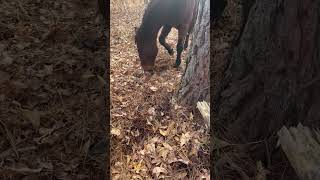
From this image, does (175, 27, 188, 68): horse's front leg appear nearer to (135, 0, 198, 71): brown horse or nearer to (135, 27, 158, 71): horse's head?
(135, 0, 198, 71): brown horse

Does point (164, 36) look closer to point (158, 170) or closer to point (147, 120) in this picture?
point (147, 120)

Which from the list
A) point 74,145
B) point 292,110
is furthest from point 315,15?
point 74,145

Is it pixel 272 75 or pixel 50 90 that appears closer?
pixel 272 75

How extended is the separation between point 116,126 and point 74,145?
243mm

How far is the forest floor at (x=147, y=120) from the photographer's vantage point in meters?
2.25

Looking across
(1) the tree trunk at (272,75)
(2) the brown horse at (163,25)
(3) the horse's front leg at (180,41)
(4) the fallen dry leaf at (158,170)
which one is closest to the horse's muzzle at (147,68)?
(2) the brown horse at (163,25)

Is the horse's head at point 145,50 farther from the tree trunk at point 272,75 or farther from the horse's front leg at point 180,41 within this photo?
the tree trunk at point 272,75

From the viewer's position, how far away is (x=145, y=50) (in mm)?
2352

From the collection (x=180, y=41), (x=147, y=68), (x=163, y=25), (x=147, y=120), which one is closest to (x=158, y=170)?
(x=147, y=120)

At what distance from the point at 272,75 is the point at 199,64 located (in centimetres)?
40

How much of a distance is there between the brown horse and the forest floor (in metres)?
0.03

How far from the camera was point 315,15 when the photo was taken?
2039 mm

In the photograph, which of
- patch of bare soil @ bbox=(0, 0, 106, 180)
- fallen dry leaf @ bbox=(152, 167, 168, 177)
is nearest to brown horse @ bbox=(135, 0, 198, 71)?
patch of bare soil @ bbox=(0, 0, 106, 180)

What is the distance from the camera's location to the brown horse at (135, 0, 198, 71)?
90.9 inches
